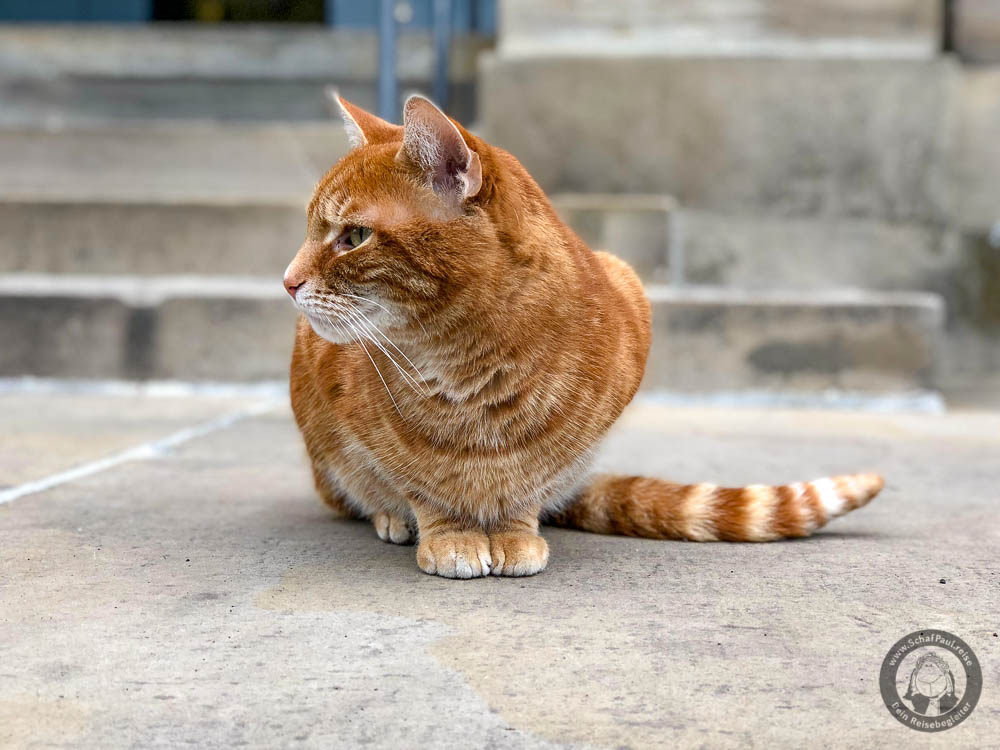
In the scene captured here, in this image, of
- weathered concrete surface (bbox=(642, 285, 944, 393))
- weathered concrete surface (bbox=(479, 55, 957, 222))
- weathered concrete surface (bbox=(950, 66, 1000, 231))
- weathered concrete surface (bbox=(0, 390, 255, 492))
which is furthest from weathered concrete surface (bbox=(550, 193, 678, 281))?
weathered concrete surface (bbox=(0, 390, 255, 492))

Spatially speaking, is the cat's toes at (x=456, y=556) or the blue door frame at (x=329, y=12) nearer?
the cat's toes at (x=456, y=556)

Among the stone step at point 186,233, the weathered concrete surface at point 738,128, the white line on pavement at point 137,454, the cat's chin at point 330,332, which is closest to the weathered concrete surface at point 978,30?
the weathered concrete surface at point 738,128

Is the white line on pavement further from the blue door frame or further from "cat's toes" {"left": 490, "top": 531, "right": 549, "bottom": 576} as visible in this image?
the blue door frame

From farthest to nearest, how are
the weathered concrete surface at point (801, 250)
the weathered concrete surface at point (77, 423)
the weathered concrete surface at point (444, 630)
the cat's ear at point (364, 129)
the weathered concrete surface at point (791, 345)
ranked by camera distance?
the weathered concrete surface at point (801, 250), the weathered concrete surface at point (791, 345), the weathered concrete surface at point (77, 423), the cat's ear at point (364, 129), the weathered concrete surface at point (444, 630)

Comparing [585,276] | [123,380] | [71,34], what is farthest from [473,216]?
[71,34]

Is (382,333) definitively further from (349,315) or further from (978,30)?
(978,30)

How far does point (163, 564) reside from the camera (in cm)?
184

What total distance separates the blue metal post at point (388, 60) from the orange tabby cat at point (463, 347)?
9.83 feet

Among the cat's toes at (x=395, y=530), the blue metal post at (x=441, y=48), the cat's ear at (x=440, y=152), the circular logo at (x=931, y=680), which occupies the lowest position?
the cat's toes at (x=395, y=530)

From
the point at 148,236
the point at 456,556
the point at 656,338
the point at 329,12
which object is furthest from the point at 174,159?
the point at 456,556

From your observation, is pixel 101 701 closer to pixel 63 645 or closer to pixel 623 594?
pixel 63 645

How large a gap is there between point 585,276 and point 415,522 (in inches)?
21.8

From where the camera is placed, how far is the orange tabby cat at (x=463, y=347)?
5.64 feet

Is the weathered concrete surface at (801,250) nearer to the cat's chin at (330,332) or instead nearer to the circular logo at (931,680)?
the cat's chin at (330,332)
